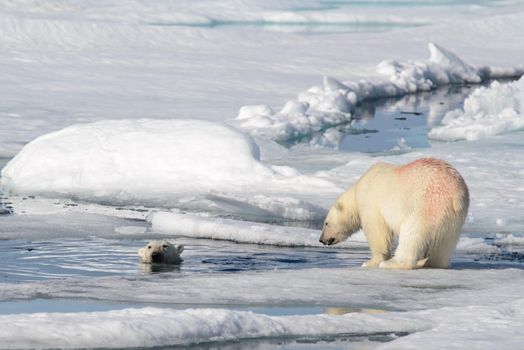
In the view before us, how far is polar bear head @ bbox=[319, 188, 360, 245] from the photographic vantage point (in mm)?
6590

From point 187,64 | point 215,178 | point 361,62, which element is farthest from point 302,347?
point 361,62

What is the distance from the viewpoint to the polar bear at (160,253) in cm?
633

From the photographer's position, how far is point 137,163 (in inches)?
360

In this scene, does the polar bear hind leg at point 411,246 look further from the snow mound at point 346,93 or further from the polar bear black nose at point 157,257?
the snow mound at point 346,93

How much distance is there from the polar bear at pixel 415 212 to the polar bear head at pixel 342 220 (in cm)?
24

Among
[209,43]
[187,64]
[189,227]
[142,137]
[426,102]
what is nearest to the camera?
[189,227]

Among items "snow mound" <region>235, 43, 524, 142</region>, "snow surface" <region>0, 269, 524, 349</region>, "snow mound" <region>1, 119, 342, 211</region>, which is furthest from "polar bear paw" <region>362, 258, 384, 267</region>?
"snow mound" <region>235, 43, 524, 142</region>

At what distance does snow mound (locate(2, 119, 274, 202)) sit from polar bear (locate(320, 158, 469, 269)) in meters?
2.57

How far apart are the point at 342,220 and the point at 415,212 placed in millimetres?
761

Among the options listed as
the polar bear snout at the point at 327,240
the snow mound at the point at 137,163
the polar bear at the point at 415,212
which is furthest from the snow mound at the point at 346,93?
A: the polar bear at the point at 415,212

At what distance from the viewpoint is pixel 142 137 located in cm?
947

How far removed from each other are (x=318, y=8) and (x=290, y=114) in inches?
625

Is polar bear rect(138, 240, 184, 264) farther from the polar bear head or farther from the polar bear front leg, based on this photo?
the polar bear front leg

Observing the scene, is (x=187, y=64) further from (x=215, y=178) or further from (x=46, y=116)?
(x=215, y=178)
